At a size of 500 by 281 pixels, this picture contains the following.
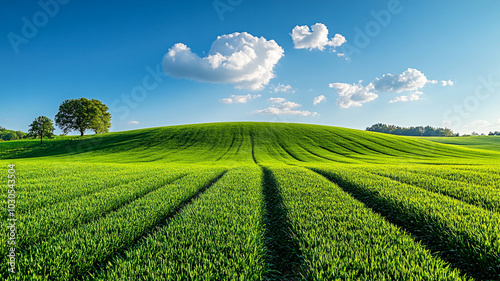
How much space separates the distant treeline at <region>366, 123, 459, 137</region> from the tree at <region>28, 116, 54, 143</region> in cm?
20531

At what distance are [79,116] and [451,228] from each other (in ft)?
288

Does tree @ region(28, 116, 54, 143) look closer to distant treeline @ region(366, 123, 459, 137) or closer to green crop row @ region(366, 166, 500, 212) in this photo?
green crop row @ region(366, 166, 500, 212)

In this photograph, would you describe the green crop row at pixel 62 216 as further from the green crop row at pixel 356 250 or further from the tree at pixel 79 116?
the tree at pixel 79 116

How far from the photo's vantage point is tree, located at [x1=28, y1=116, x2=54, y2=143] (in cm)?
5531

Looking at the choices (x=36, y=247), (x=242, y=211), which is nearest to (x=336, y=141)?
(x=242, y=211)

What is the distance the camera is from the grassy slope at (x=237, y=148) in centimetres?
4309

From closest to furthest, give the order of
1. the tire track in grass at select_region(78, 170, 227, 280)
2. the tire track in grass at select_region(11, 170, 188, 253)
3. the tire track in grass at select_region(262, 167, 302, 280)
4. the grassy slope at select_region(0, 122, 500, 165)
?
the tire track in grass at select_region(78, 170, 227, 280), the tire track in grass at select_region(262, 167, 302, 280), the tire track in grass at select_region(11, 170, 188, 253), the grassy slope at select_region(0, 122, 500, 165)

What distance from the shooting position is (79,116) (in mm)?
67000

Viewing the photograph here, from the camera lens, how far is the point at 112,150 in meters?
50.9

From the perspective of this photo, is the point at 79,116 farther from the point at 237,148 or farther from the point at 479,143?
the point at 479,143

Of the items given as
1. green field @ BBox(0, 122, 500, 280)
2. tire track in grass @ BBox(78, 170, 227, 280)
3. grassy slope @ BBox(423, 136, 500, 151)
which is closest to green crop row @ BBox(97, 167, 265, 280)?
green field @ BBox(0, 122, 500, 280)

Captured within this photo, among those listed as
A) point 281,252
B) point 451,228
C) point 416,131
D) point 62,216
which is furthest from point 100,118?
point 416,131

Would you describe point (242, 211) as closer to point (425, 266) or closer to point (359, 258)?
point (359, 258)

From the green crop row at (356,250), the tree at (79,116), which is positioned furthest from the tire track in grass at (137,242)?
the tree at (79,116)
